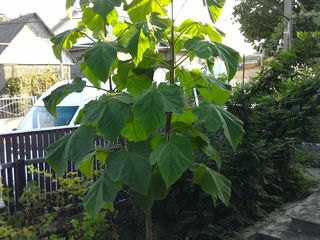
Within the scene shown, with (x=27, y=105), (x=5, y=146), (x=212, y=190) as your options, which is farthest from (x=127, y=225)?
(x=27, y=105)

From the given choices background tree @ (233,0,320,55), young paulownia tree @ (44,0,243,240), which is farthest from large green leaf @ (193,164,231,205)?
background tree @ (233,0,320,55)

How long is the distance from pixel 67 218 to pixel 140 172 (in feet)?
8.61

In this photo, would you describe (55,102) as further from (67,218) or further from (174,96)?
(67,218)

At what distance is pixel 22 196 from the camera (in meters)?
4.47

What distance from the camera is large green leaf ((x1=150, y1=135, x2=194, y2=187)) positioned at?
2184mm

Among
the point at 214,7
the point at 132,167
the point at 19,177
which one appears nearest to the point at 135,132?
the point at 132,167

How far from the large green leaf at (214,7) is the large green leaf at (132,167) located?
2.75 ft

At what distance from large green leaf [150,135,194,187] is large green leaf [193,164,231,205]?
0.38 m

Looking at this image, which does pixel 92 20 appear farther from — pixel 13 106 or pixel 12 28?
pixel 12 28

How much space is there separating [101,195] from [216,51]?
3.23ft

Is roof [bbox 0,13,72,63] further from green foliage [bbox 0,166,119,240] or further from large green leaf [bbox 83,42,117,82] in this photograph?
large green leaf [bbox 83,42,117,82]

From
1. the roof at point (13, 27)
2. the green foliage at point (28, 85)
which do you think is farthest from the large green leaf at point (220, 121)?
the roof at point (13, 27)

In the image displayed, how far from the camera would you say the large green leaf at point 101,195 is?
234 centimetres

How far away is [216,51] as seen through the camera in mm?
2268
